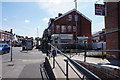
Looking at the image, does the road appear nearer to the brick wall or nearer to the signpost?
the signpost

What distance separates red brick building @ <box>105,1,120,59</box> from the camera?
7008 mm

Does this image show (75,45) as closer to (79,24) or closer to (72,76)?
(72,76)

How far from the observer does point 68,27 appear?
90.4 ft

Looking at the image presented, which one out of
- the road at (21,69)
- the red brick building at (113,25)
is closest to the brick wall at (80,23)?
the road at (21,69)

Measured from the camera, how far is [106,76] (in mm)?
3881

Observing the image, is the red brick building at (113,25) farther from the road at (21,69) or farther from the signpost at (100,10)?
the road at (21,69)

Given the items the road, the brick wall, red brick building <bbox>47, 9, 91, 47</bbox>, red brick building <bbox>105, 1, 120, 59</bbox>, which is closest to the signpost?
red brick building <bbox>105, 1, 120, 59</bbox>

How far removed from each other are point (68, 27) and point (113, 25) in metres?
20.2

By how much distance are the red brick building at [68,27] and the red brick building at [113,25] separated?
58.7 ft

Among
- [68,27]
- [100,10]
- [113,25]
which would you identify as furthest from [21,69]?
[68,27]

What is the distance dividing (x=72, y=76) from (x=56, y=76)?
0.57 metres

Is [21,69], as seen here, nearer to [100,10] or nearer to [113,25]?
[113,25]

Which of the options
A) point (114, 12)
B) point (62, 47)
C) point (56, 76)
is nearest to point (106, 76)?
point (56, 76)

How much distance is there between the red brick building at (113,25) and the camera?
23.0 feet
